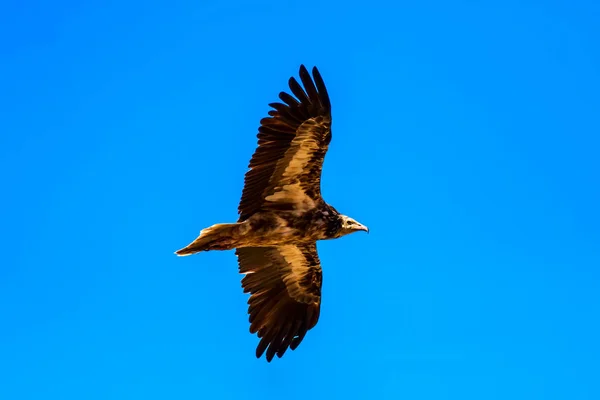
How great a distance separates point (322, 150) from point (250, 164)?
3.84 ft

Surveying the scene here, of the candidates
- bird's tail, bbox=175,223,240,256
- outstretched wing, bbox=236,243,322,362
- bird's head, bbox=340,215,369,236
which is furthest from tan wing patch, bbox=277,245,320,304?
bird's tail, bbox=175,223,240,256

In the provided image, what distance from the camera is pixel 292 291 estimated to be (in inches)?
606

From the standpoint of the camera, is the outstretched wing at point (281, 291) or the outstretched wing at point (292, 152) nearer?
the outstretched wing at point (292, 152)

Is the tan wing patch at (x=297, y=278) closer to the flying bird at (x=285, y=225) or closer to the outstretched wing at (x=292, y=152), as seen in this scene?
the flying bird at (x=285, y=225)

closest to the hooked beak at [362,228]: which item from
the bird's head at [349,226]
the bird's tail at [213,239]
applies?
the bird's head at [349,226]

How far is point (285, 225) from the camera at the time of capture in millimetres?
14422

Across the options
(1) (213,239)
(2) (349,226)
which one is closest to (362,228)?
(2) (349,226)

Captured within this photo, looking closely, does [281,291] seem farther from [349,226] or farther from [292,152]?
[292,152]

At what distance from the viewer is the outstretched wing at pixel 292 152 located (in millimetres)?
13742

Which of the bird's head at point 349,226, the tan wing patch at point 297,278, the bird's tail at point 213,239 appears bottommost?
the bird's tail at point 213,239

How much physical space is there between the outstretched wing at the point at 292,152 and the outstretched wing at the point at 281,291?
3.90 ft

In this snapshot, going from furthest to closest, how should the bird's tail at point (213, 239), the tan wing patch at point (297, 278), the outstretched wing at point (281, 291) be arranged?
the tan wing patch at point (297, 278) → the outstretched wing at point (281, 291) → the bird's tail at point (213, 239)

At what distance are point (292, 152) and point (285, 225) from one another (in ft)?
4.07

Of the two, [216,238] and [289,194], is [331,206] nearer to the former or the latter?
[289,194]
